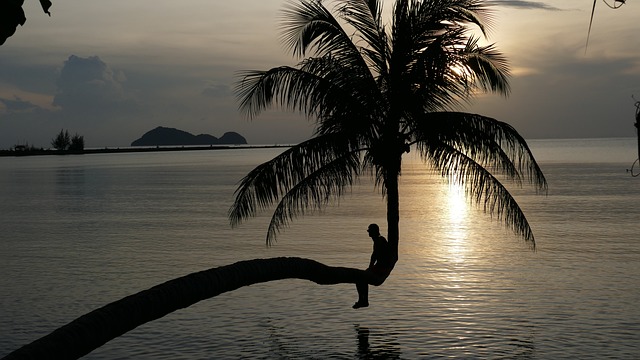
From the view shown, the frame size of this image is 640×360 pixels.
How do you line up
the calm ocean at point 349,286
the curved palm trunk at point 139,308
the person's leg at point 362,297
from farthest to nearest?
the calm ocean at point 349,286 < the person's leg at point 362,297 < the curved palm trunk at point 139,308

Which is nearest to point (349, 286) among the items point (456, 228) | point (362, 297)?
point (362, 297)

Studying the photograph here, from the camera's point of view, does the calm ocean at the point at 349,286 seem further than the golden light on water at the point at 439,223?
No

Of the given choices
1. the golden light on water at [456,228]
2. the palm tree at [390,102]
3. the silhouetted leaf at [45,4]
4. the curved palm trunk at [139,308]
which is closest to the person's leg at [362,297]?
the palm tree at [390,102]

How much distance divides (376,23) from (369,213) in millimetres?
40807

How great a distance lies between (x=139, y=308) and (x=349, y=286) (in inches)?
781

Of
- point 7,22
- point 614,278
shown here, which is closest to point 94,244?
point 614,278

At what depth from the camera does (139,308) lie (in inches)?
354

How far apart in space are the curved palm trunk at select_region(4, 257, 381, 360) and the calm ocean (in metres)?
8.13

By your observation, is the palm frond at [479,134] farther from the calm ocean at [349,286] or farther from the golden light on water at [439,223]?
the calm ocean at [349,286]

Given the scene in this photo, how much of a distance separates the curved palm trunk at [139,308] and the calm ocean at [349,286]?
8129 mm

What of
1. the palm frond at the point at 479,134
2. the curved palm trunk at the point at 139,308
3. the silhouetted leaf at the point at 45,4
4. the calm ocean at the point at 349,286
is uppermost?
the silhouetted leaf at the point at 45,4

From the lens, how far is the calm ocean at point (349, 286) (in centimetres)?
2034

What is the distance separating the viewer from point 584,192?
8081 centimetres

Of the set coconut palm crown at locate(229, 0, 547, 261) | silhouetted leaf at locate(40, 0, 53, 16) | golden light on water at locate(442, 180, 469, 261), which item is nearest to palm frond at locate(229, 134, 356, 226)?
coconut palm crown at locate(229, 0, 547, 261)
